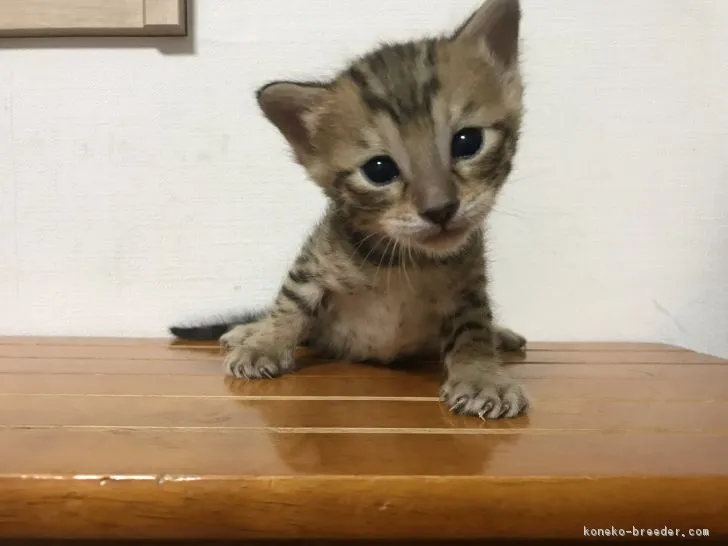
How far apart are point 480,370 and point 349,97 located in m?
0.37

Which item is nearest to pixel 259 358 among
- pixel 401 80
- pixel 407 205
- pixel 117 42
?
pixel 407 205

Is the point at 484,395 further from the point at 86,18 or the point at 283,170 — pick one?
the point at 86,18

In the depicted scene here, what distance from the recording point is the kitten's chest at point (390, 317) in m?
0.89

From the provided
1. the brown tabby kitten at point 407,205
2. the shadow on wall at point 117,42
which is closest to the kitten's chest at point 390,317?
the brown tabby kitten at point 407,205

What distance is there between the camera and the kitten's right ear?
86cm

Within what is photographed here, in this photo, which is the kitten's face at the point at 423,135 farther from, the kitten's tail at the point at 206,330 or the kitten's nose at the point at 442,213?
the kitten's tail at the point at 206,330

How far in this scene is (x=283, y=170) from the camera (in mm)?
1161

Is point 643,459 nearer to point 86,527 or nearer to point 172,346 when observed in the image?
point 86,527

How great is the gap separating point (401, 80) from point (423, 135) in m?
0.08

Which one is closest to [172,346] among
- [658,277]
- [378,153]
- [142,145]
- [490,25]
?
[142,145]

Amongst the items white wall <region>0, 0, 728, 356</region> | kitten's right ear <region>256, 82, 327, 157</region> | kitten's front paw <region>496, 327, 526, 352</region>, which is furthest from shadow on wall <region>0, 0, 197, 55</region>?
kitten's front paw <region>496, 327, 526, 352</region>

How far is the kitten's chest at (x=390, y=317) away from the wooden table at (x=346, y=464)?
150 mm

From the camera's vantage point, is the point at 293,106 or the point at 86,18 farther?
the point at 86,18

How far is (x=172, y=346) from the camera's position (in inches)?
41.8
